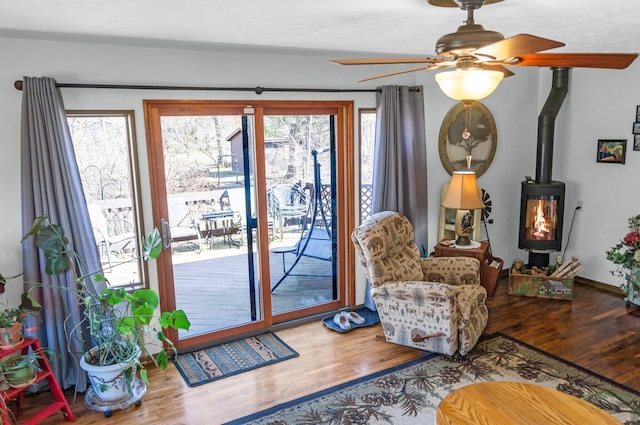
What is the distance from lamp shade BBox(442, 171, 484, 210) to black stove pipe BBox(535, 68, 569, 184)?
3.87 feet

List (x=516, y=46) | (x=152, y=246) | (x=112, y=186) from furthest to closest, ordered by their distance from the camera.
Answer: (x=112, y=186), (x=152, y=246), (x=516, y=46)

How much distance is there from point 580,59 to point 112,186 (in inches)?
122

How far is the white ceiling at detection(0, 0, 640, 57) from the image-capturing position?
2125mm

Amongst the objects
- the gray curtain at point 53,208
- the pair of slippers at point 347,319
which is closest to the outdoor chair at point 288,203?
the pair of slippers at point 347,319

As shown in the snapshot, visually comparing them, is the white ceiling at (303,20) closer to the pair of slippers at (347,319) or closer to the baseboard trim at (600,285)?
the pair of slippers at (347,319)

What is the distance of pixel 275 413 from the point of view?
3.04 meters

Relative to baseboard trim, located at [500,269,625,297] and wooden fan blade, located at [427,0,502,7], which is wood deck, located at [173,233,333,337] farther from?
baseboard trim, located at [500,269,625,297]

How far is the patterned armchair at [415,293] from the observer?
3.57m

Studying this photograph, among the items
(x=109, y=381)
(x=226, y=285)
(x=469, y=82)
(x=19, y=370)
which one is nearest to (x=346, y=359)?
(x=226, y=285)

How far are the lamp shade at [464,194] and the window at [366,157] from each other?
74cm

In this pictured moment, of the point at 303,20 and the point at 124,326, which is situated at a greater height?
the point at 303,20

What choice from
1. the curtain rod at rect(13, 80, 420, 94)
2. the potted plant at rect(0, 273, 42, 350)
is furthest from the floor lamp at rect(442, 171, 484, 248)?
the potted plant at rect(0, 273, 42, 350)

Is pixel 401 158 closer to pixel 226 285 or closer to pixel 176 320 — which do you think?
pixel 226 285

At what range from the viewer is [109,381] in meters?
3.08
